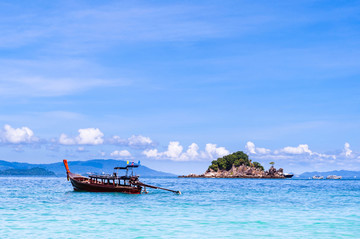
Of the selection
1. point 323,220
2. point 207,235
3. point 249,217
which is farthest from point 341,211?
point 207,235

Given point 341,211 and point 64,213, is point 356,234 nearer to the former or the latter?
point 341,211

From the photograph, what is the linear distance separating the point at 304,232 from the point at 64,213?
24946 mm

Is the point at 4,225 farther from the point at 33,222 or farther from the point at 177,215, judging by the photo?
the point at 177,215

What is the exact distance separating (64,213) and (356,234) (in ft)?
95.0

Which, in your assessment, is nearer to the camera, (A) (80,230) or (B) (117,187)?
(A) (80,230)

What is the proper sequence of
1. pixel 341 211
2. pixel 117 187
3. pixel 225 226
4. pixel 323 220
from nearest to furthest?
pixel 225 226 → pixel 323 220 → pixel 341 211 → pixel 117 187

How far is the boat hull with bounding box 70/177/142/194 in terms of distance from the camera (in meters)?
79.0

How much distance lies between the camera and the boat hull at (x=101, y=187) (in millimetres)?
79000

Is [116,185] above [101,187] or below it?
above

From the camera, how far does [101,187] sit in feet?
267

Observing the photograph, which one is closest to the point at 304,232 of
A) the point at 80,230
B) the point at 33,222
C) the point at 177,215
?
the point at 177,215

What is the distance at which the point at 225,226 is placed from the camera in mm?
38500

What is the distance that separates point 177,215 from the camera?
151 feet

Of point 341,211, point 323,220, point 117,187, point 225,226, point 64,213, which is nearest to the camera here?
point 225,226
